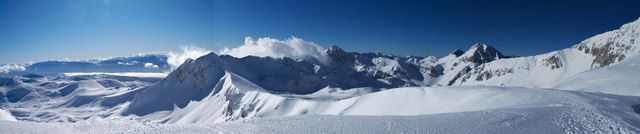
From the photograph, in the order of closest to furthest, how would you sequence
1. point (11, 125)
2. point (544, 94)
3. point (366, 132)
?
point (366, 132), point (11, 125), point (544, 94)

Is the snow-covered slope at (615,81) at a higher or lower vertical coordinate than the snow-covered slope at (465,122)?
higher

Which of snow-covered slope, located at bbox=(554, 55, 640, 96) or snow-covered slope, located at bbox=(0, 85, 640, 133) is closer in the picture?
snow-covered slope, located at bbox=(0, 85, 640, 133)

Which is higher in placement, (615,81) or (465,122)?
(615,81)

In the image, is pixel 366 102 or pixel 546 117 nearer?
pixel 546 117

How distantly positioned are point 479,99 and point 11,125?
43.0m

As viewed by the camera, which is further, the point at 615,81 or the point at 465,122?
the point at 615,81

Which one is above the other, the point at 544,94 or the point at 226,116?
the point at 544,94

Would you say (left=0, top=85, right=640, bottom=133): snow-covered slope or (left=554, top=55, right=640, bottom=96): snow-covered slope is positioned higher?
(left=554, top=55, right=640, bottom=96): snow-covered slope

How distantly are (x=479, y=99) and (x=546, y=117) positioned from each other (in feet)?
71.8

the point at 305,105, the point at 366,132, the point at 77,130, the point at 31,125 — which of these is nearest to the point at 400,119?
the point at 366,132

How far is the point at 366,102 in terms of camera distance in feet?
265

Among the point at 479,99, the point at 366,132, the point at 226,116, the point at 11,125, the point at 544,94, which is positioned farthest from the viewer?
the point at 226,116

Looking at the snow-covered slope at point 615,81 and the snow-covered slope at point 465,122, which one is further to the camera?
the snow-covered slope at point 615,81

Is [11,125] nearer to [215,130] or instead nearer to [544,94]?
[215,130]
